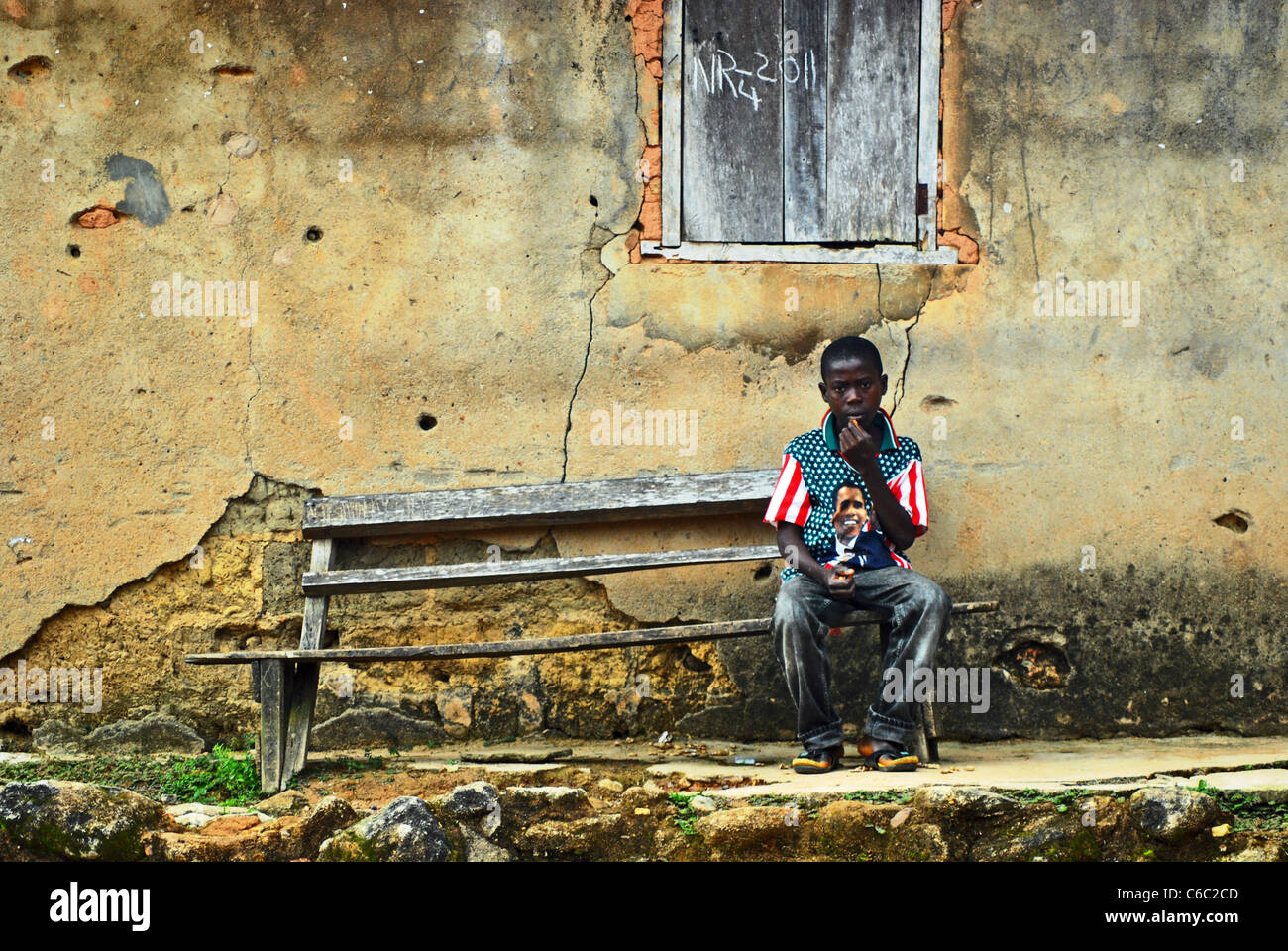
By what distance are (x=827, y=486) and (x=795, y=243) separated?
3.57ft

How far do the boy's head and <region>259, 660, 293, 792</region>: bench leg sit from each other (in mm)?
1959

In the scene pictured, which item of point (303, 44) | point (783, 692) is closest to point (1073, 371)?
point (783, 692)

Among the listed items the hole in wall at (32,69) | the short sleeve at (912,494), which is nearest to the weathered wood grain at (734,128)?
the short sleeve at (912,494)

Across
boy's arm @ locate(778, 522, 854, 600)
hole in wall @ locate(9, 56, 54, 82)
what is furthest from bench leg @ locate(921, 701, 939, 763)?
hole in wall @ locate(9, 56, 54, 82)

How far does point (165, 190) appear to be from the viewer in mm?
4773

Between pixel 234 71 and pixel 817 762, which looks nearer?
pixel 817 762

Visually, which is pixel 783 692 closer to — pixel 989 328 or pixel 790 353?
pixel 790 353

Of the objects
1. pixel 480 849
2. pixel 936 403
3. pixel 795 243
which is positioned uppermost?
pixel 795 243

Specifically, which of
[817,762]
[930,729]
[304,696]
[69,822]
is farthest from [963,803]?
[69,822]

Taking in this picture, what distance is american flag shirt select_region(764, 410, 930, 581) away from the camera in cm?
430

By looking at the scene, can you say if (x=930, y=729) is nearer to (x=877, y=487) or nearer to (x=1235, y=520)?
(x=877, y=487)

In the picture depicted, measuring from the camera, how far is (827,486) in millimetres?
4324

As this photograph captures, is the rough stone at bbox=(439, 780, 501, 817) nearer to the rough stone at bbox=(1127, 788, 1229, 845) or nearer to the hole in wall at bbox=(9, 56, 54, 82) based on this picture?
the rough stone at bbox=(1127, 788, 1229, 845)
